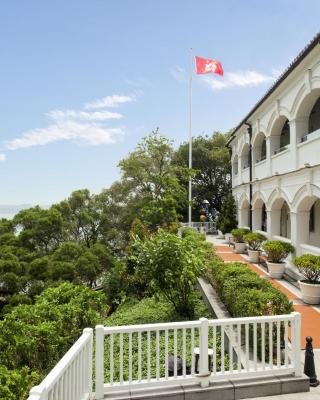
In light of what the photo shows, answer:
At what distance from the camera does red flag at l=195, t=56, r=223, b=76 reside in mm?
21234

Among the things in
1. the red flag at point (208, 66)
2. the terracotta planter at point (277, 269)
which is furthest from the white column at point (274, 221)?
the red flag at point (208, 66)

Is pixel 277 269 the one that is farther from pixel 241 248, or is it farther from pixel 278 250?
pixel 241 248

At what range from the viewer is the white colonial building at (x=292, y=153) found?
1170 cm

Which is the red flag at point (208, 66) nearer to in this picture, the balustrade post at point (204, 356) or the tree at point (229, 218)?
the tree at point (229, 218)

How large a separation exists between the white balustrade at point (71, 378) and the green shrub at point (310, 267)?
24.8 feet

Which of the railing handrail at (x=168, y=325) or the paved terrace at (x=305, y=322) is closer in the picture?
the railing handrail at (x=168, y=325)

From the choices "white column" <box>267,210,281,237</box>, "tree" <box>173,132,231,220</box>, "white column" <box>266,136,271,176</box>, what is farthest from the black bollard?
"tree" <box>173,132,231,220</box>

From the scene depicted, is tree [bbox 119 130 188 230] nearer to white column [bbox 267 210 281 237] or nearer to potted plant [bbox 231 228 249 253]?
potted plant [bbox 231 228 249 253]

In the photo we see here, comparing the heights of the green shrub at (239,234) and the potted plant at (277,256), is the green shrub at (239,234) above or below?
above

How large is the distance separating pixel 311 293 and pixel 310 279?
0.57 m

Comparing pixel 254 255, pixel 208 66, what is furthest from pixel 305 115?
pixel 208 66

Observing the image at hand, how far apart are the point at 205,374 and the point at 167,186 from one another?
1930 cm

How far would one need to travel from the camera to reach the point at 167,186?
24.0m

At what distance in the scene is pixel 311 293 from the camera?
9812 mm
